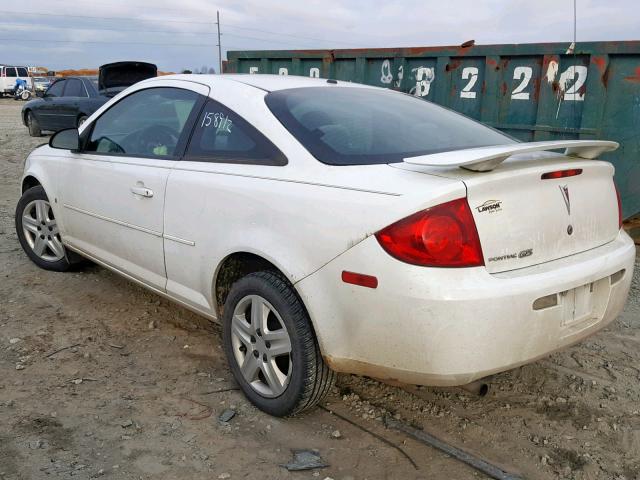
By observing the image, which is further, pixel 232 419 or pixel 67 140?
pixel 67 140

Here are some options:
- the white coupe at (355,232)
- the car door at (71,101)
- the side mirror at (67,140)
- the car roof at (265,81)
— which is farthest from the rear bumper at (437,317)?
the car door at (71,101)

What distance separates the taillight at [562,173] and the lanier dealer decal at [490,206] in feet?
1.03

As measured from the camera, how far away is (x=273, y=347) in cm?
280

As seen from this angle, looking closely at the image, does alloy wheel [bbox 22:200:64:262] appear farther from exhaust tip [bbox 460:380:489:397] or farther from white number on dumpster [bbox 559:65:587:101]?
white number on dumpster [bbox 559:65:587:101]

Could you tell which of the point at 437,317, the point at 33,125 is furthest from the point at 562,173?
the point at 33,125

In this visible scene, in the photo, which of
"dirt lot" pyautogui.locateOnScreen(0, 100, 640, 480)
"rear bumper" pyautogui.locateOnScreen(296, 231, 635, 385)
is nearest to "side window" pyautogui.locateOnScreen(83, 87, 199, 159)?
"dirt lot" pyautogui.locateOnScreen(0, 100, 640, 480)

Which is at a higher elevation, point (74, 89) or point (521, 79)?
point (521, 79)

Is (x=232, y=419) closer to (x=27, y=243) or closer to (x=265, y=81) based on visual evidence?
(x=265, y=81)

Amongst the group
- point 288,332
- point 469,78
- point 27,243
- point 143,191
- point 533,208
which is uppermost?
point 469,78

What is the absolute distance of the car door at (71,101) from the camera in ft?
42.8

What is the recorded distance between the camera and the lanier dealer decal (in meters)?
2.28

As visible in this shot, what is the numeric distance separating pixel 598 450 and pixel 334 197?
5.35 feet

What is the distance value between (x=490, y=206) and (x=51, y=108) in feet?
44.5

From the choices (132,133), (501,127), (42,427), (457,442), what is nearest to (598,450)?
(457,442)
